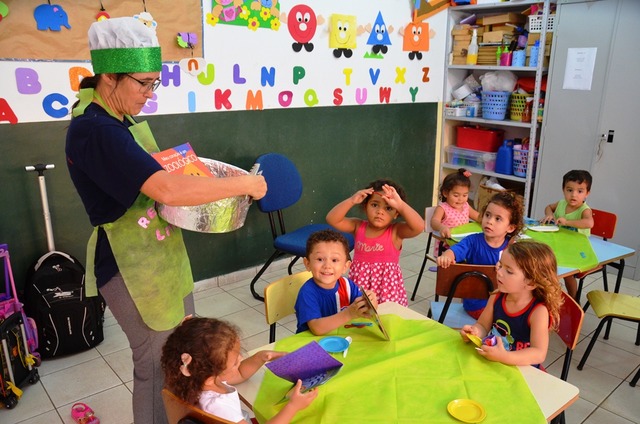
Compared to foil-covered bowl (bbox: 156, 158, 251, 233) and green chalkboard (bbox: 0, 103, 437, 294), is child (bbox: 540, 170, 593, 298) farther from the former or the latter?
foil-covered bowl (bbox: 156, 158, 251, 233)

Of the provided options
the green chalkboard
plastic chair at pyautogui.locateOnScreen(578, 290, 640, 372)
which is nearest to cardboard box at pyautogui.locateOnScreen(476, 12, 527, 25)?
the green chalkboard

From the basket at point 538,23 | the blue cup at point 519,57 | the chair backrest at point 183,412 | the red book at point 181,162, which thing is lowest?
the chair backrest at point 183,412

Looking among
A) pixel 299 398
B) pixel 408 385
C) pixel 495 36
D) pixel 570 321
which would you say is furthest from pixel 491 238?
pixel 495 36

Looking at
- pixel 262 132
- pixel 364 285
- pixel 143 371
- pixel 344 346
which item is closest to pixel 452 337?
pixel 344 346

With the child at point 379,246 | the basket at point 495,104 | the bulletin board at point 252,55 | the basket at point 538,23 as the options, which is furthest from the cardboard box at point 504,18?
the child at point 379,246

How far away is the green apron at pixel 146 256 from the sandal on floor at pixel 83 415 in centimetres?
91

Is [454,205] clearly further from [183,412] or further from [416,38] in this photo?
[183,412]

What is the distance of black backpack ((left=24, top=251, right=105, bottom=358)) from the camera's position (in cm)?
275

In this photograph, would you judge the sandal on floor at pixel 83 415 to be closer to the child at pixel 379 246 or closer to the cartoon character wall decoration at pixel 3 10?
the child at pixel 379 246

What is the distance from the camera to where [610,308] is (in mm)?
2637

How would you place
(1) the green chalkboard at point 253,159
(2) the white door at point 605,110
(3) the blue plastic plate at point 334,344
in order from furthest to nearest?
(2) the white door at point 605,110 < (1) the green chalkboard at point 253,159 < (3) the blue plastic plate at point 334,344

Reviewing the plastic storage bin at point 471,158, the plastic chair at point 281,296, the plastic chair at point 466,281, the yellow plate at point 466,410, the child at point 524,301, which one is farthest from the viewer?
the plastic storage bin at point 471,158

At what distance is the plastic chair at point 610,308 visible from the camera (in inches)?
101

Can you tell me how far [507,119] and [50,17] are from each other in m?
3.94
